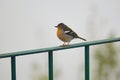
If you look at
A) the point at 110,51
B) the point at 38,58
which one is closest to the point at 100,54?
the point at 110,51

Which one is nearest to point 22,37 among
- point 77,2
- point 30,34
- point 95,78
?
point 30,34

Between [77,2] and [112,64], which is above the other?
[77,2]

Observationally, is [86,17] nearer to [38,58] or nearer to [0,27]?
[38,58]

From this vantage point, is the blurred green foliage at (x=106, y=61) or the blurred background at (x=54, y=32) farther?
the blurred green foliage at (x=106, y=61)

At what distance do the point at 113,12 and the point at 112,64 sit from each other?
324 millimetres

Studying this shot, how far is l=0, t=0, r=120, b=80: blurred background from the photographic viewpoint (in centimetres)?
202

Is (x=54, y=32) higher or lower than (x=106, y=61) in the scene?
higher

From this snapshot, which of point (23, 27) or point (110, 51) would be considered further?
point (110, 51)

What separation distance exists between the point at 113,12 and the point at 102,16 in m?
0.10

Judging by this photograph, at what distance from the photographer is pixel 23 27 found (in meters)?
2.04

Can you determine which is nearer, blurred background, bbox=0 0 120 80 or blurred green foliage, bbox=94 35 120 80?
blurred background, bbox=0 0 120 80

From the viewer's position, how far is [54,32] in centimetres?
210

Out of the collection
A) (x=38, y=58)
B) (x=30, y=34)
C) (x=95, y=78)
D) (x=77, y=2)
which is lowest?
(x=95, y=78)

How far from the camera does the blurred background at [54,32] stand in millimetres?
2016
